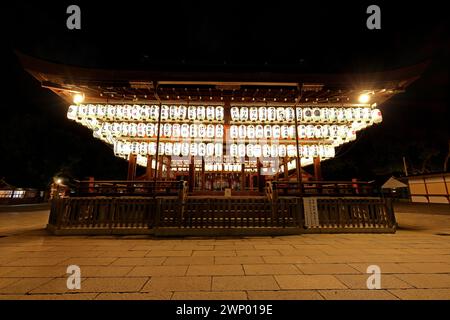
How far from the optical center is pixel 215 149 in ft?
35.1

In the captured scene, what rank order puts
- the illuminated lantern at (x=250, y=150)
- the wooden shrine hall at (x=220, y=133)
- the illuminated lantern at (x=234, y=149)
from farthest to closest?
the illuminated lantern at (x=250, y=150) < the illuminated lantern at (x=234, y=149) < the wooden shrine hall at (x=220, y=133)

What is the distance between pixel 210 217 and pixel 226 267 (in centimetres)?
335

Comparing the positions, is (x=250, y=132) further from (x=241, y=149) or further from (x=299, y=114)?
(x=299, y=114)

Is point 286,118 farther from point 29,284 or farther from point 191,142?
point 29,284

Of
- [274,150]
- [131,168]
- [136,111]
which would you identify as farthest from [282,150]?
[131,168]

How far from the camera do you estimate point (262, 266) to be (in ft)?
13.4

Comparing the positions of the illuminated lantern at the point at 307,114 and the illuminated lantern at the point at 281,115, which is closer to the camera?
the illuminated lantern at the point at 281,115

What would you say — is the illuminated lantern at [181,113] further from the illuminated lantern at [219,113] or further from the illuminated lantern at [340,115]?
the illuminated lantern at [340,115]

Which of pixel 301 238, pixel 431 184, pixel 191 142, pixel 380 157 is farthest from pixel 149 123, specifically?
pixel 380 157

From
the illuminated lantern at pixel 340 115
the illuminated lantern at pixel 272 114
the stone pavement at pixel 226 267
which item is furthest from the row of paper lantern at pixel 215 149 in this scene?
the stone pavement at pixel 226 267

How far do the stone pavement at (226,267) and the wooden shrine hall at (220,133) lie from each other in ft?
3.02

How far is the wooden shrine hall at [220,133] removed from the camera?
736 cm

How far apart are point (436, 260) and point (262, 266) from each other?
3901 mm

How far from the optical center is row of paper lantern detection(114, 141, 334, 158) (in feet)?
35.1
